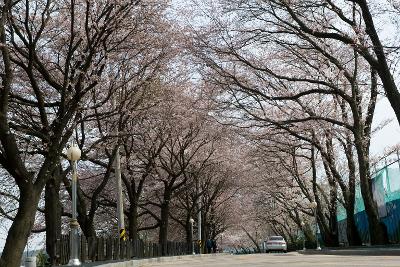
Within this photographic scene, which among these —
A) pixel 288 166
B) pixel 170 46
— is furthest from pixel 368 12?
pixel 288 166

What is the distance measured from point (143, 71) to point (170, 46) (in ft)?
4.67

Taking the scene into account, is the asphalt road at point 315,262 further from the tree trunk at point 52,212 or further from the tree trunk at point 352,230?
the tree trunk at point 352,230

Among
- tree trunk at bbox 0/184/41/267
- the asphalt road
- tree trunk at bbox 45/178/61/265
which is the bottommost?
the asphalt road

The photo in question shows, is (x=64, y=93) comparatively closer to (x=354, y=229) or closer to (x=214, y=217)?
(x=354, y=229)

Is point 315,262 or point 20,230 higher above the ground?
point 20,230

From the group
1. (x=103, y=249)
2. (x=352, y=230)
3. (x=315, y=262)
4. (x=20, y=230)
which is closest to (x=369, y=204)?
(x=352, y=230)

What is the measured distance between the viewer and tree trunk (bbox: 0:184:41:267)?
44.0 feet

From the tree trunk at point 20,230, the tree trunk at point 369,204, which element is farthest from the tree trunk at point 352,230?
the tree trunk at point 20,230

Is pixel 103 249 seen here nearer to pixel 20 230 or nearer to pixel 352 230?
pixel 20 230

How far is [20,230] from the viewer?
44.8ft

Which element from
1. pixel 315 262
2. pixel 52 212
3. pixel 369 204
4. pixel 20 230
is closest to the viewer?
pixel 20 230

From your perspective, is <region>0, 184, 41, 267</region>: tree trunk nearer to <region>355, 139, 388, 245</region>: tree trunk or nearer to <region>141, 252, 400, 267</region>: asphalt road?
<region>141, 252, 400, 267</region>: asphalt road

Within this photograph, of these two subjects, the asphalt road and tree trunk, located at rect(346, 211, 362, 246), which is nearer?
the asphalt road

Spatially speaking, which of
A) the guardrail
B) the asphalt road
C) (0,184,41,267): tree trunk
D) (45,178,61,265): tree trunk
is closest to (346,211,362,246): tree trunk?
the asphalt road
